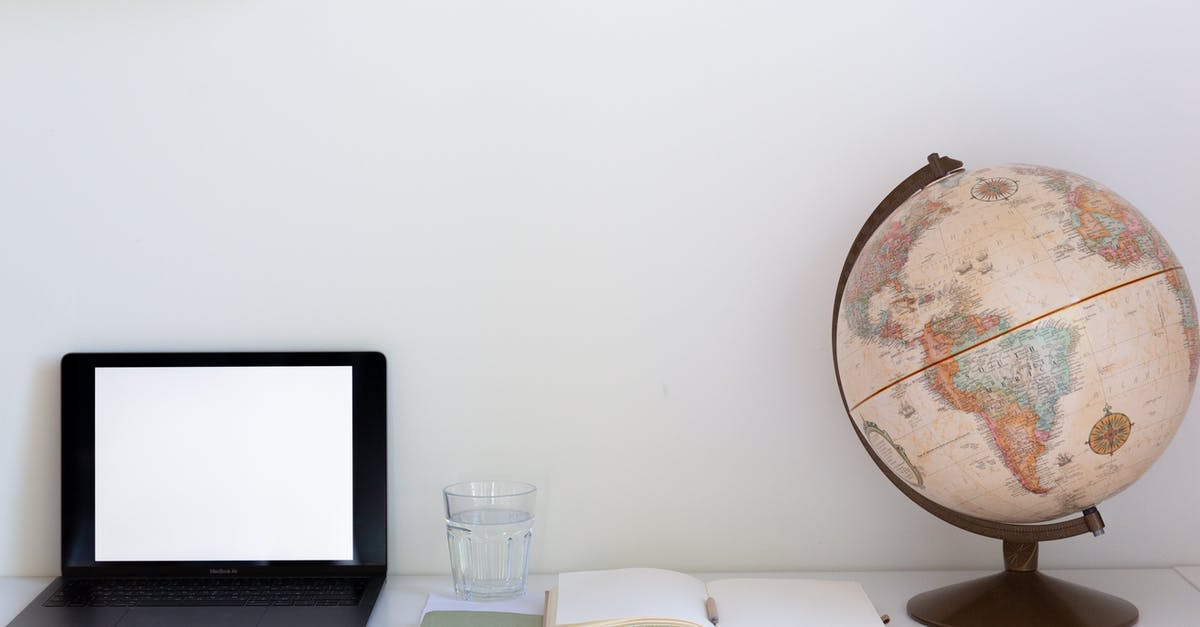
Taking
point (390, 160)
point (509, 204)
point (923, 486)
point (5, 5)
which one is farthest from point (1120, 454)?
point (5, 5)

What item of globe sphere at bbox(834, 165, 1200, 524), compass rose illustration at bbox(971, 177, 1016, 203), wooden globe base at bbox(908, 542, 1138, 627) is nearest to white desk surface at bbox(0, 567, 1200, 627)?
wooden globe base at bbox(908, 542, 1138, 627)

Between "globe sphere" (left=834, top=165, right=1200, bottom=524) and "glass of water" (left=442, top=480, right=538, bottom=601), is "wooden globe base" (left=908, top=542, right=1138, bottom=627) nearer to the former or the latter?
"globe sphere" (left=834, top=165, right=1200, bottom=524)

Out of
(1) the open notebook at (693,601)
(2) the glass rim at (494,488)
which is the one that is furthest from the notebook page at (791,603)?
(2) the glass rim at (494,488)

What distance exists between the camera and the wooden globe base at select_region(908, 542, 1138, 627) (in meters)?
1.15

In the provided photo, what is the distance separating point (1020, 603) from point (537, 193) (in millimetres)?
787

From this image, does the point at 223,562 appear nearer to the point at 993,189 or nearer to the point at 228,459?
the point at 228,459

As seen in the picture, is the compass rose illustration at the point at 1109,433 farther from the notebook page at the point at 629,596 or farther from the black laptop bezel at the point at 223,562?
the black laptop bezel at the point at 223,562

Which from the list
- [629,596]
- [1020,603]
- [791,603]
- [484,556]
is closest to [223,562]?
[484,556]

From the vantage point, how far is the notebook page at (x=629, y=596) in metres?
1.16

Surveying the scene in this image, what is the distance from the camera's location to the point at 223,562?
1371 millimetres

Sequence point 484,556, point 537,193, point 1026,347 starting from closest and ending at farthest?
1. point 1026,347
2. point 484,556
3. point 537,193

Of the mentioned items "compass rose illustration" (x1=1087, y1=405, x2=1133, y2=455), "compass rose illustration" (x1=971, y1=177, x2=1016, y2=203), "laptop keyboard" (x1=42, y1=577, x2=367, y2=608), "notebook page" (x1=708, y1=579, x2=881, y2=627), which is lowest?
"notebook page" (x1=708, y1=579, x2=881, y2=627)

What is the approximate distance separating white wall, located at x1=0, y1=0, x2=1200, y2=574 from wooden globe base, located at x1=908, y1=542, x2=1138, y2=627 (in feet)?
0.64

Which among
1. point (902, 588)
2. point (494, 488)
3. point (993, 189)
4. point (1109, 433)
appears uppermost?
point (993, 189)
